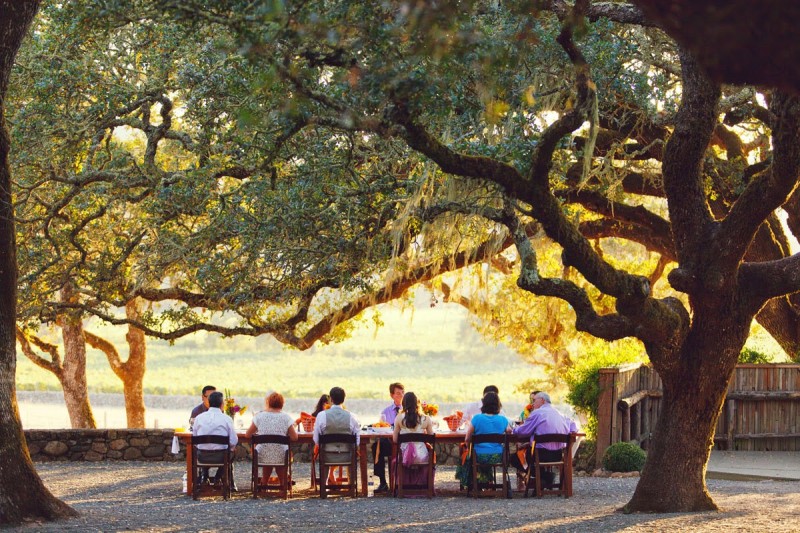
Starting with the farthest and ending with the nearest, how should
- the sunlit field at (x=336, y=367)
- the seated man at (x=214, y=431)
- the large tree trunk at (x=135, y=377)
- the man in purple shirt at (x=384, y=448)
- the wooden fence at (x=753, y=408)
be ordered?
1. the sunlit field at (x=336, y=367)
2. the large tree trunk at (x=135, y=377)
3. the wooden fence at (x=753, y=408)
4. the man in purple shirt at (x=384, y=448)
5. the seated man at (x=214, y=431)

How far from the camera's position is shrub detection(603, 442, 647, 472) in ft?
47.3

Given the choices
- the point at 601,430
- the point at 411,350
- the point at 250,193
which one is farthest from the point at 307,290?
the point at 411,350

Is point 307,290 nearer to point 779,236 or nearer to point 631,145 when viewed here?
point 631,145

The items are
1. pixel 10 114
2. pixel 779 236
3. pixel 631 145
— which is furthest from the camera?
pixel 779 236

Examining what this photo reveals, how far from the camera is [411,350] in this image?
87.5 meters

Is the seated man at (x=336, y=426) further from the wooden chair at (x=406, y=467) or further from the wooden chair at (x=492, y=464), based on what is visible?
the wooden chair at (x=492, y=464)

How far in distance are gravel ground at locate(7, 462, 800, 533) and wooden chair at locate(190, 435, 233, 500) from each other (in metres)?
0.15

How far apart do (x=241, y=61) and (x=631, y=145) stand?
268 inches

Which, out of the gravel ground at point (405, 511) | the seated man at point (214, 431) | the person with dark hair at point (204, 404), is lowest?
the gravel ground at point (405, 511)

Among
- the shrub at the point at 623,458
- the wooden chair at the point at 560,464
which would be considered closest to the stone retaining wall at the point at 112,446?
the shrub at the point at 623,458

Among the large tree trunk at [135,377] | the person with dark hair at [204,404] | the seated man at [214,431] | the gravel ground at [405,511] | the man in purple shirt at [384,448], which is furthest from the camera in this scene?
the large tree trunk at [135,377]

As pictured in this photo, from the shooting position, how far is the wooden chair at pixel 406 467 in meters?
11.1

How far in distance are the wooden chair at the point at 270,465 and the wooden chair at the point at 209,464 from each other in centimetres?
27

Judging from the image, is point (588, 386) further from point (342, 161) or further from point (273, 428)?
point (342, 161)
